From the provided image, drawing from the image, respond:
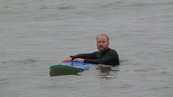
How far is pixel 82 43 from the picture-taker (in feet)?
60.4

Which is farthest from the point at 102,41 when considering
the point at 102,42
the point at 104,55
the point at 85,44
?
the point at 85,44

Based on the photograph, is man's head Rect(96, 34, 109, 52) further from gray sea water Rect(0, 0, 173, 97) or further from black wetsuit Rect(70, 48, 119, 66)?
gray sea water Rect(0, 0, 173, 97)

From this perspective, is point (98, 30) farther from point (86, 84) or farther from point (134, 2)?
point (86, 84)

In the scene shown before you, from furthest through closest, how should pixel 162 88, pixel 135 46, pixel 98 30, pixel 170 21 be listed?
pixel 170 21 → pixel 98 30 → pixel 135 46 → pixel 162 88

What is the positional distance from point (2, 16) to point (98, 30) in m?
7.75

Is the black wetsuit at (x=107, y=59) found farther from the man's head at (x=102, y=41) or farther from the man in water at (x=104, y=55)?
the man's head at (x=102, y=41)

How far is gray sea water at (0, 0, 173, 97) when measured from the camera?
37.4ft

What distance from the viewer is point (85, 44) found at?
717 inches

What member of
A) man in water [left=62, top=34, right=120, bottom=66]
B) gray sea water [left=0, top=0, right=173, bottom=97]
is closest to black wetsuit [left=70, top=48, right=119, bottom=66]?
man in water [left=62, top=34, right=120, bottom=66]

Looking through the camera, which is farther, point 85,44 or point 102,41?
point 85,44

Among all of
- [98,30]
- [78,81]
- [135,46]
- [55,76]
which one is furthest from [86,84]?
[98,30]

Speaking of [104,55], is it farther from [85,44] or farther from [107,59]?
[85,44]

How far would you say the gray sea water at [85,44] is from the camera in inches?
449

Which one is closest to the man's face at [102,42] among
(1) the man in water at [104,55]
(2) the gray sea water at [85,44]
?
(1) the man in water at [104,55]
